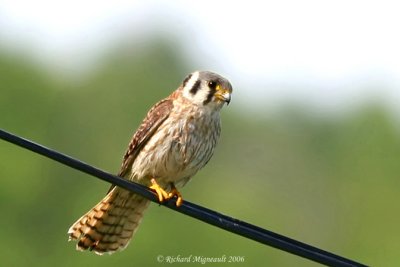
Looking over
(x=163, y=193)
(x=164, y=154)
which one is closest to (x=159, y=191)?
(x=163, y=193)

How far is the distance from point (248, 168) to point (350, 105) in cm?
1175

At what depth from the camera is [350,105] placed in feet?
235

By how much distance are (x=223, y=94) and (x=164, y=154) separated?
785 millimetres

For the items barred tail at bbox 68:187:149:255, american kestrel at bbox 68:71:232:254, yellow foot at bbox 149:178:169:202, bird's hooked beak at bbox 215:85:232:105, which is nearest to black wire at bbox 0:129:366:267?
yellow foot at bbox 149:178:169:202

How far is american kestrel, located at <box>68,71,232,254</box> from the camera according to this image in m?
14.1

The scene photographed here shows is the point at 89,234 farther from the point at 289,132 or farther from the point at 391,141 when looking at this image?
the point at 289,132

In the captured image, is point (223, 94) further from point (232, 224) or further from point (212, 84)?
point (232, 224)

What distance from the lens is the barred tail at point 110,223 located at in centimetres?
1464

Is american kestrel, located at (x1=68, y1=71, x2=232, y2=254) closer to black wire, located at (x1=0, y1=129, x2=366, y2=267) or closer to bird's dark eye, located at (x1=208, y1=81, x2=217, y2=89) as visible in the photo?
Result: bird's dark eye, located at (x1=208, y1=81, x2=217, y2=89)

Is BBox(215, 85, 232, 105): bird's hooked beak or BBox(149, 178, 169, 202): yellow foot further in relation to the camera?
BBox(215, 85, 232, 105): bird's hooked beak

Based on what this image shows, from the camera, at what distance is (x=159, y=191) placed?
1373cm

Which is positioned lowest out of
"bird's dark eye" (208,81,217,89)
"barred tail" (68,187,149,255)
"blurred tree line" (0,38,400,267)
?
"barred tail" (68,187,149,255)

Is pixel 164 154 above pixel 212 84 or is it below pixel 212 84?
below

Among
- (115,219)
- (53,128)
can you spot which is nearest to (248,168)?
(53,128)
